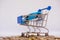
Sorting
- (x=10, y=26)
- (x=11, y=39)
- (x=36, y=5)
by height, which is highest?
(x=36, y=5)

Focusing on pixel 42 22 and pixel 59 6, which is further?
pixel 59 6

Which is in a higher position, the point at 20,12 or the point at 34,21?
the point at 20,12

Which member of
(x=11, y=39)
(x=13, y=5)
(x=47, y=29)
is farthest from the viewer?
(x=13, y=5)

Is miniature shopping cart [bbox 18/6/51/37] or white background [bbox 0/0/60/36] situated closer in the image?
miniature shopping cart [bbox 18/6/51/37]

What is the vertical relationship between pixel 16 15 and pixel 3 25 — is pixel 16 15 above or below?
above

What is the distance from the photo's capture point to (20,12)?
5.33ft

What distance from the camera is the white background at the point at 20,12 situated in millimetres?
1594

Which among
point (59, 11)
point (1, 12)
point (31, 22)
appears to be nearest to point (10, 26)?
point (1, 12)

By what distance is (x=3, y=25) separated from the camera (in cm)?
160

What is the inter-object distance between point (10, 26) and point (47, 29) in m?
0.39

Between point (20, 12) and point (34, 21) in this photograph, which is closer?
point (34, 21)

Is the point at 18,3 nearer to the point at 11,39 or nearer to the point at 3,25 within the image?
the point at 3,25

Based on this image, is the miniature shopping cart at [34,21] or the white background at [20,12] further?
the white background at [20,12]

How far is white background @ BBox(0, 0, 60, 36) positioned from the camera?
1594 mm
